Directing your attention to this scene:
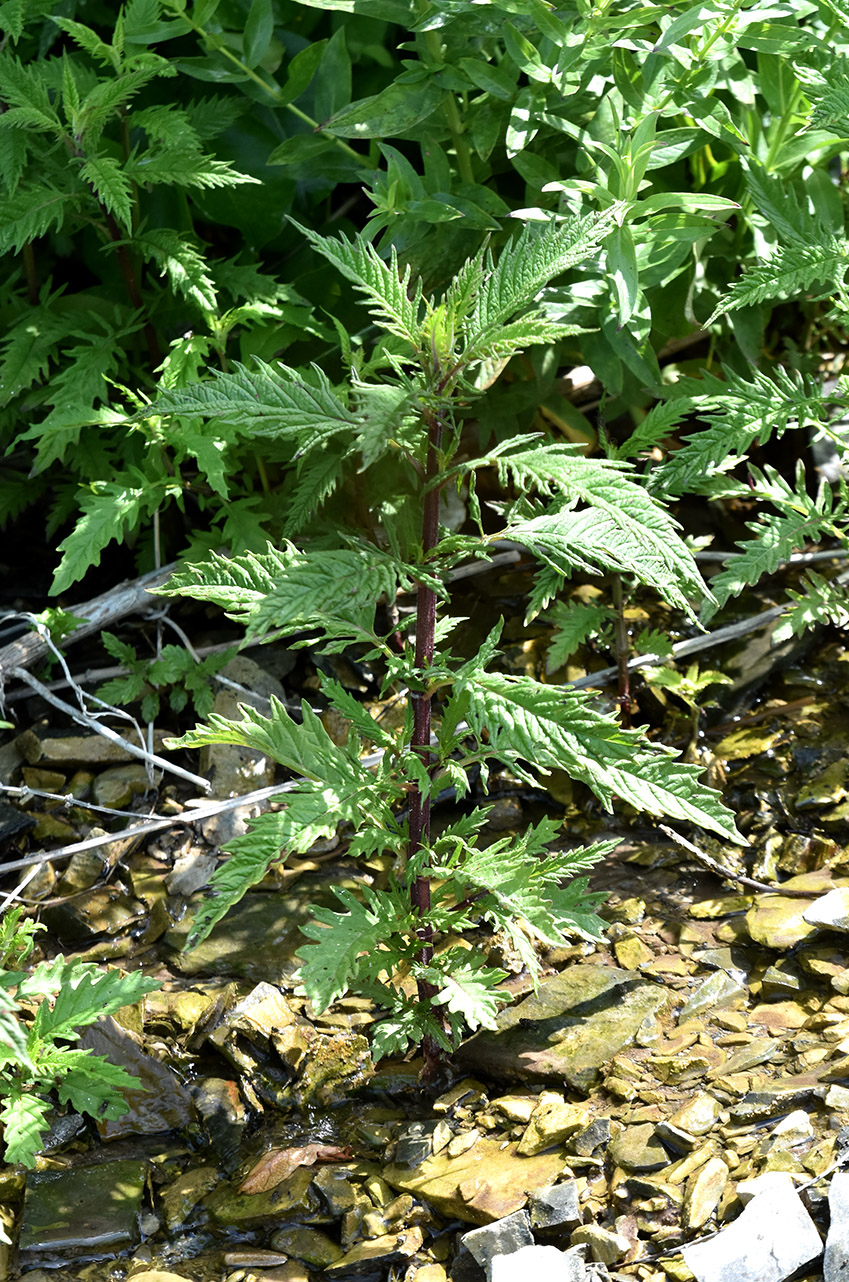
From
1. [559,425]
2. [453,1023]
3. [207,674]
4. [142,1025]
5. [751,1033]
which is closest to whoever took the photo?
[453,1023]

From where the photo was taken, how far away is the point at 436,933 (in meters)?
2.60

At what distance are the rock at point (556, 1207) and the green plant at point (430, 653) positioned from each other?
1.00ft

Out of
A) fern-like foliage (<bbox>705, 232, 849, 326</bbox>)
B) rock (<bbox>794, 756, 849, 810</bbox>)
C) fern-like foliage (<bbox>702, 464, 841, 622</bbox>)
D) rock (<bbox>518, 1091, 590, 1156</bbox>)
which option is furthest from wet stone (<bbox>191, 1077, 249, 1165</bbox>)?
fern-like foliage (<bbox>705, 232, 849, 326</bbox>)

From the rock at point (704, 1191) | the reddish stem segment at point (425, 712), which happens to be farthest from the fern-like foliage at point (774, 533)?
the rock at point (704, 1191)

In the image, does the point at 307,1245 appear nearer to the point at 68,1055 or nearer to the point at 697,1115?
the point at 68,1055

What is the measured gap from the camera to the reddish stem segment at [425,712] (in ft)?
6.41

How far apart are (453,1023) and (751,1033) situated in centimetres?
65

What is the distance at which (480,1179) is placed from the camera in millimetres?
2090

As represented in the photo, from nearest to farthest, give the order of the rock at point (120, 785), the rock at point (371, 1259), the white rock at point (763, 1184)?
the white rock at point (763, 1184) < the rock at point (371, 1259) < the rock at point (120, 785)

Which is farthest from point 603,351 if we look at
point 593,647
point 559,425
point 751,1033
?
point 751,1033

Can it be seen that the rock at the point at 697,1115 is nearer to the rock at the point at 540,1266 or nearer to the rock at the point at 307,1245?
the rock at the point at 540,1266

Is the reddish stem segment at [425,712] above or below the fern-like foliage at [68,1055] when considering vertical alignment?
above

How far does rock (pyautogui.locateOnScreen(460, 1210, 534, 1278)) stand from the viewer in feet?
6.38

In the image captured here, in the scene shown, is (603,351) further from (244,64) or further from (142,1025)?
(142,1025)
